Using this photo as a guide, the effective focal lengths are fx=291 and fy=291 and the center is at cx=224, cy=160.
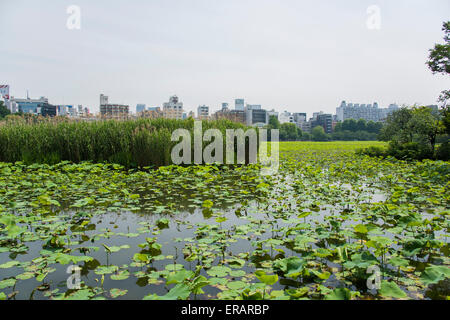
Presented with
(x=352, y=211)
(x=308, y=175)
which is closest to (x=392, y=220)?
(x=352, y=211)

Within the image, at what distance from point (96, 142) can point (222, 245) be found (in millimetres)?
8124

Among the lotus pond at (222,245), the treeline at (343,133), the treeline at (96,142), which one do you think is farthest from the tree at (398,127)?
the treeline at (343,133)

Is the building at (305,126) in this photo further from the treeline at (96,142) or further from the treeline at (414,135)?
the treeline at (96,142)

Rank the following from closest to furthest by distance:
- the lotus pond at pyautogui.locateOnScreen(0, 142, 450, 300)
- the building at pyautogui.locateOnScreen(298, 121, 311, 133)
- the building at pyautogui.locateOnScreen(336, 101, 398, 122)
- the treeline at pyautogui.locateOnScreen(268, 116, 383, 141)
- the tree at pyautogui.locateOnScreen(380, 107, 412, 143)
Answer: the lotus pond at pyautogui.locateOnScreen(0, 142, 450, 300) → the tree at pyautogui.locateOnScreen(380, 107, 412, 143) → the treeline at pyautogui.locateOnScreen(268, 116, 383, 141) → the building at pyautogui.locateOnScreen(298, 121, 311, 133) → the building at pyautogui.locateOnScreen(336, 101, 398, 122)

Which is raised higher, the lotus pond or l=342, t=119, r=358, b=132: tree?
l=342, t=119, r=358, b=132: tree

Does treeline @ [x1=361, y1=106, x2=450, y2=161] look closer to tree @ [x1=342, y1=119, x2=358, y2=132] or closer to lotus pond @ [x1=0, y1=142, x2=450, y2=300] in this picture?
lotus pond @ [x1=0, y1=142, x2=450, y2=300]

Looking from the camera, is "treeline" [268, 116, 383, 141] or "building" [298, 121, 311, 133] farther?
"building" [298, 121, 311, 133]

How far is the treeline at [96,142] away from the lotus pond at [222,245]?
336cm

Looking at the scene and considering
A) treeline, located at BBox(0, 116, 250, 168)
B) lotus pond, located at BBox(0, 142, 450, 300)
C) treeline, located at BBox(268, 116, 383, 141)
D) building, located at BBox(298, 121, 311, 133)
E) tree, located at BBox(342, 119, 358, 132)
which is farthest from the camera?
building, located at BBox(298, 121, 311, 133)

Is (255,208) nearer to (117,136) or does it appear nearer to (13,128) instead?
(117,136)

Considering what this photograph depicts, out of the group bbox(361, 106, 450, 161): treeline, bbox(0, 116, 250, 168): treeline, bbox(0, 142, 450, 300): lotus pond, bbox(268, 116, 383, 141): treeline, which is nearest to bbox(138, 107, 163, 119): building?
bbox(0, 116, 250, 168): treeline

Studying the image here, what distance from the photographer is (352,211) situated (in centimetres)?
448

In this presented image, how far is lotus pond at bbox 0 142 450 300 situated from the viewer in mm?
2221

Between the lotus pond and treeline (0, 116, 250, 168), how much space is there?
11.0 ft
